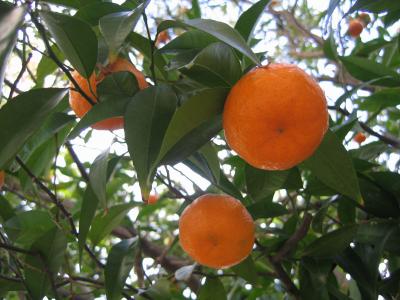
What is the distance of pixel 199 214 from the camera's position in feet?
3.21

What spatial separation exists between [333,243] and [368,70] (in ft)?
1.92

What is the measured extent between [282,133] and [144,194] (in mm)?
236

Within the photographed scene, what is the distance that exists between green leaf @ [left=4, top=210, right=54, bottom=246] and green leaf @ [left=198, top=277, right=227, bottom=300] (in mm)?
430

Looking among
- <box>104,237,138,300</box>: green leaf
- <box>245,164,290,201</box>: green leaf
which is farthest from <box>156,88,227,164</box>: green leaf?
<box>104,237,138,300</box>: green leaf

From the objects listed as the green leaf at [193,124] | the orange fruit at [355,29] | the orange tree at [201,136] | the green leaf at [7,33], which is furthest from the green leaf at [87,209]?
the orange fruit at [355,29]

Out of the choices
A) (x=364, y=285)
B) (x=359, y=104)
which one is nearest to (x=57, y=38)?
(x=364, y=285)

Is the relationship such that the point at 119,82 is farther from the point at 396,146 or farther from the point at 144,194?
the point at 396,146

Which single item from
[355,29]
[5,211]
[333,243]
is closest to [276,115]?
[333,243]

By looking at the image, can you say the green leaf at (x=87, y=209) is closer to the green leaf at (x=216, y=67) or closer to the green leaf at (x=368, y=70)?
the green leaf at (x=216, y=67)

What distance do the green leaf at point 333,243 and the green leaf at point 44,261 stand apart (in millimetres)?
586

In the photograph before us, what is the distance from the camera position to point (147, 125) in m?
0.77

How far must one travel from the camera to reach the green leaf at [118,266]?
3.51 feet

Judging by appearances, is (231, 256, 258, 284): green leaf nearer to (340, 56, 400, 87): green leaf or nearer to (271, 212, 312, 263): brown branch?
(271, 212, 312, 263): brown branch

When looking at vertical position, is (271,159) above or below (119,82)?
below
